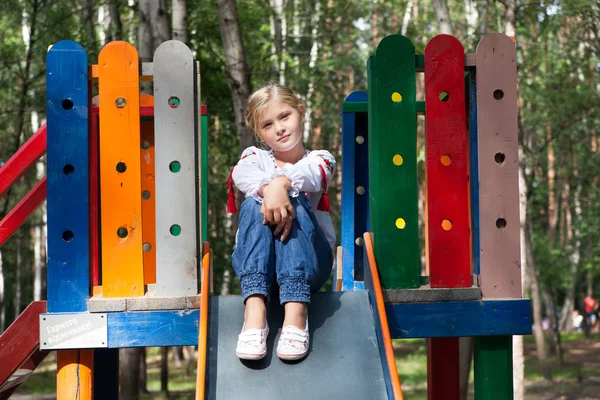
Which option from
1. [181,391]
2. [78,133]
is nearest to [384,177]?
[78,133]

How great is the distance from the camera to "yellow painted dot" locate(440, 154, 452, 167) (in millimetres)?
3609

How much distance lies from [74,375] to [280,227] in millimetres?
1163

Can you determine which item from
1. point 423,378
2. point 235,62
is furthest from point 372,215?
point 423,378

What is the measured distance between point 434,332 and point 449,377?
135 centimetres

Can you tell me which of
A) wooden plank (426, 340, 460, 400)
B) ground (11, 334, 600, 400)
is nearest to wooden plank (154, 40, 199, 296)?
wooden plank (426, 340, 460, 400)

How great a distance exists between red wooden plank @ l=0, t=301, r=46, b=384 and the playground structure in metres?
0.88

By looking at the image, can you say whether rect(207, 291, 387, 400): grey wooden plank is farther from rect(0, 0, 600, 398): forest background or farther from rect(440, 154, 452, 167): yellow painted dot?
rect(0, 0, 600, 398): forest background

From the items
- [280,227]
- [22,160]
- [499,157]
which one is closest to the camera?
[280,227]

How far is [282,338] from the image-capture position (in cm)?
323

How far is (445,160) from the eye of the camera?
3615 millimetres

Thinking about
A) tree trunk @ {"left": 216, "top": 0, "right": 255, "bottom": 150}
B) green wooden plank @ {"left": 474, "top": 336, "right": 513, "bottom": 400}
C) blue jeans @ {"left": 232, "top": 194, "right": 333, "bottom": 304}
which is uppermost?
tree trunk @ {"left": 216, "top": 0, "right": 255, "bottom": 150}

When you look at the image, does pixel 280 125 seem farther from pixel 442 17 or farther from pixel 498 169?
pixel 442 17

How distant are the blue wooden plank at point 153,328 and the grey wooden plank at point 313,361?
0.45 ft

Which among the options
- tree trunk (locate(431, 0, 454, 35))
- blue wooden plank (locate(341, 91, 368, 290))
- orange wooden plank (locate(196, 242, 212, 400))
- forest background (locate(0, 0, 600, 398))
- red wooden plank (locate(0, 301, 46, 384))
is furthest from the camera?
forest background (locate(0, 0, 600, 398))
